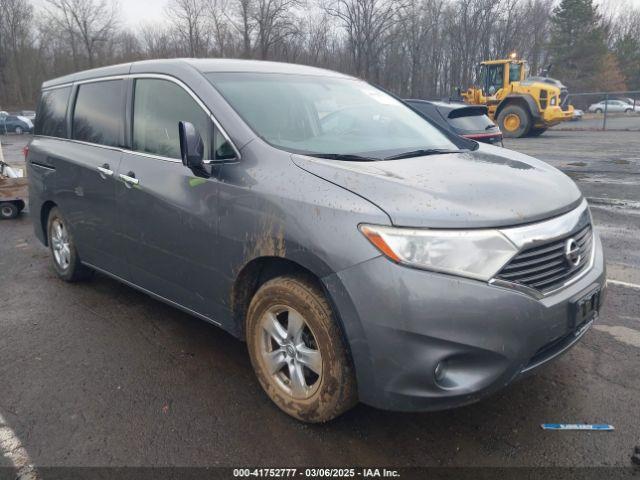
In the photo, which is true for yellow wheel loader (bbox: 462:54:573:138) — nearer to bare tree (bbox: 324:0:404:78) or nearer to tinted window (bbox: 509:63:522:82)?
tinted window (bbox: 509:63:522:82)

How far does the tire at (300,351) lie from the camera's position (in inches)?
94.3

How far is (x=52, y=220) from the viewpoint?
4.88 meters

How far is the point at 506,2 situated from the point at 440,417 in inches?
2485

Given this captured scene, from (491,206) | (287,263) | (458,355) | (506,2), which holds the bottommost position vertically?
(458,355)

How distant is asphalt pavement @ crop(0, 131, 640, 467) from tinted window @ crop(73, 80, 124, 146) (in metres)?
1.42

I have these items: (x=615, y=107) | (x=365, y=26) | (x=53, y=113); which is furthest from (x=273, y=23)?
(x=53, y=113)

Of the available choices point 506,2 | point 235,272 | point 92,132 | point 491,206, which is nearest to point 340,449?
point 235,272

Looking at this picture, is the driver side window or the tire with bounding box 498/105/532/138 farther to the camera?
the tire with bounding box 498/105/532/138

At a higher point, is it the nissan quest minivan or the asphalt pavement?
the nissan quest minivan

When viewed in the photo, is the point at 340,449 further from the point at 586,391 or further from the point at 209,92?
the point at 209,92

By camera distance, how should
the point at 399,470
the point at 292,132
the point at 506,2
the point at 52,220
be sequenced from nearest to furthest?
the point at 399,470 → the point at 292,132 → the point at 52,220 → the point at 506,2

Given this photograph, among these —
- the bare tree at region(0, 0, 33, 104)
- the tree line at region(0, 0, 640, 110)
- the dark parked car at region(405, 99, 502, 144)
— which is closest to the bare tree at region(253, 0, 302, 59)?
the tree line at region(0, 0, 640, 110)

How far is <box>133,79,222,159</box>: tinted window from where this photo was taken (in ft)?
10.0

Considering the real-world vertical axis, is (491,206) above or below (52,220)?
above
